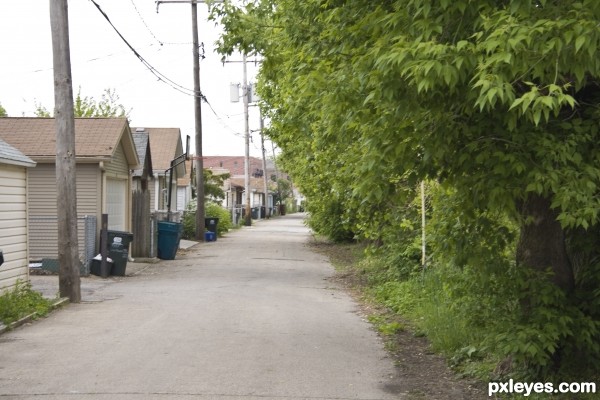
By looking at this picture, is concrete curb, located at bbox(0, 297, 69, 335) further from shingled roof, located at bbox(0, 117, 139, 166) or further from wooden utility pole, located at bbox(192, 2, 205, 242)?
wooden utility pole, located at bbox(192, 2, 205, 242)

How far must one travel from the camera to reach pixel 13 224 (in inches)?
524

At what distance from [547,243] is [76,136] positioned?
16.3 meters

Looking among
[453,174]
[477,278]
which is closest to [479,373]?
[477,278]

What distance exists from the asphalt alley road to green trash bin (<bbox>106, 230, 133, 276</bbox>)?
199cm

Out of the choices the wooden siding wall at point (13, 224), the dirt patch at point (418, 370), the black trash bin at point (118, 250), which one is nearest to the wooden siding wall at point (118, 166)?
the black trash bin at point (118, 250)

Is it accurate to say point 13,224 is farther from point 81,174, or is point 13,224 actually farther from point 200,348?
point 81,174

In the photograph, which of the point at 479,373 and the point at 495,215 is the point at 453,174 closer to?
the point at 495,215

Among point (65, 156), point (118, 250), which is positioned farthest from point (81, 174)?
point (65, 156)

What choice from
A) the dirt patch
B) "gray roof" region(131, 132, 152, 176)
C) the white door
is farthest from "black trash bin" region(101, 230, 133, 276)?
the white door

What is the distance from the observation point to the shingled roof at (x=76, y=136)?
20172mm

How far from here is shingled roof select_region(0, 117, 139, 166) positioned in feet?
→ 66.2

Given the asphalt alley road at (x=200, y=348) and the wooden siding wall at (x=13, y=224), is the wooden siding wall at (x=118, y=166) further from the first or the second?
the wooden siding wall at (x=13, y=224)

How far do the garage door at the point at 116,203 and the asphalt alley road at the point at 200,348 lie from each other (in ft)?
18.4

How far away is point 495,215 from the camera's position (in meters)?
7.16
